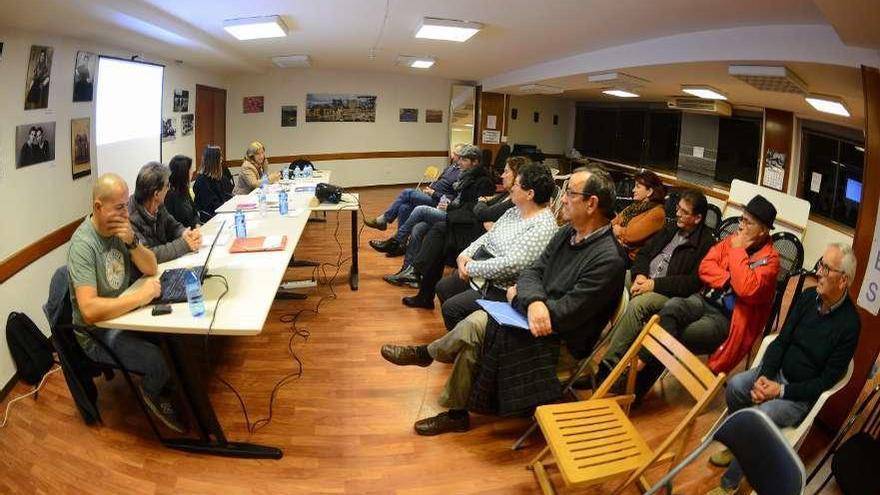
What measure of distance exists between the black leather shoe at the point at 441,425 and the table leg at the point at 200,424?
0.72m

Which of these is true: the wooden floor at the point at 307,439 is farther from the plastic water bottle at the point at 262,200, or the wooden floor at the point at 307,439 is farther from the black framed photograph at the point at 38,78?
the black framed photograph at the point at 38,78

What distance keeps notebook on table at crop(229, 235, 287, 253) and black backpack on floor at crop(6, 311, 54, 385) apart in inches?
50.0

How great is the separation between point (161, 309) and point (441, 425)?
1.48 m

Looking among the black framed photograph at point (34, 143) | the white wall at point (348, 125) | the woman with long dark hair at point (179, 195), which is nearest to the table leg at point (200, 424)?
the woman with long dark hair at point (179, 195)

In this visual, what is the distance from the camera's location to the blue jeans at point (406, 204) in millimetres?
5680

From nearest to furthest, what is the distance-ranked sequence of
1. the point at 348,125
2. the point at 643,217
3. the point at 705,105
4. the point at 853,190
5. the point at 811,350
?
the point at 811,350 → the point at 643,217 → the point at 853,190 → the point at 705,105 → the point at 348,125

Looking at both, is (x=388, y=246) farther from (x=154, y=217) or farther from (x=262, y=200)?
(x=154, y=217)

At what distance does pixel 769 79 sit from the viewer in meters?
3.38

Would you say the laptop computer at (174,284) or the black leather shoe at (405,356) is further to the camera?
the black leather shoe at (405,356)

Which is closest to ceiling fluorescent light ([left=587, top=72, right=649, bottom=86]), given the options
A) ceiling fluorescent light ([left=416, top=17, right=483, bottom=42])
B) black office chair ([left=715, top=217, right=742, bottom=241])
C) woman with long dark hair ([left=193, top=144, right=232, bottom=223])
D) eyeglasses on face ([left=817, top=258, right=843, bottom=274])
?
ceiling fluorescent light ([left=416, top=17, right=483, bottom=42])

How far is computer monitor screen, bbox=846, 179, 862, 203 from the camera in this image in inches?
207

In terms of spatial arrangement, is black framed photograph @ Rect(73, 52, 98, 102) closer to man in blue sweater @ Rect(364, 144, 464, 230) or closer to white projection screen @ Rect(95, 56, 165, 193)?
white projection screen @ Rect(95, 56, 165, 193)

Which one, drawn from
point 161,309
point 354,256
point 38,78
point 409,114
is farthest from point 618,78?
point 409,114

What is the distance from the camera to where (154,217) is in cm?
300
